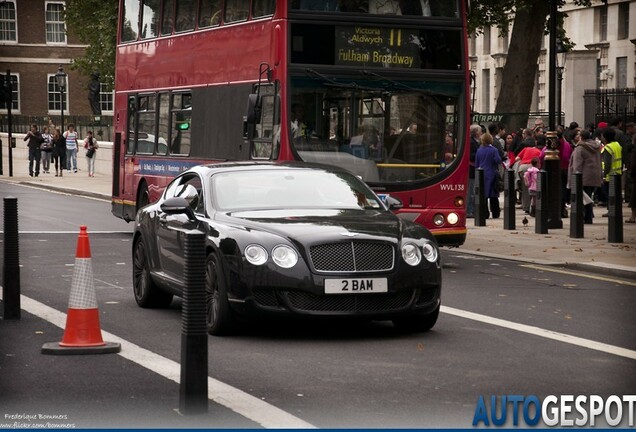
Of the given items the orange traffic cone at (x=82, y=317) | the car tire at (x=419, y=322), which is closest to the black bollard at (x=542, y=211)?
the car tire at (x=419, y=322)

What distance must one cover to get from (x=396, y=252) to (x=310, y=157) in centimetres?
699

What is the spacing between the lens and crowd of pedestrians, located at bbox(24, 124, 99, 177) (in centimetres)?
→ 5356

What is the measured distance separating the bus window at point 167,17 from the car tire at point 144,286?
30.6 feet

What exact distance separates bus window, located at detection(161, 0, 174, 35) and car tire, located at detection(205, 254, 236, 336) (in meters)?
11.6

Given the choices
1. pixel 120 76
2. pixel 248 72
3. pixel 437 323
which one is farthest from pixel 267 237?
pixel 120 76

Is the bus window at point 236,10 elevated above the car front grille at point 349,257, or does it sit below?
above

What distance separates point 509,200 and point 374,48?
7.86m

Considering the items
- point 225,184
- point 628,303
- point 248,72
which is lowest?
point 628,303

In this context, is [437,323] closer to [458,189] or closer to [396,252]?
[396,252]

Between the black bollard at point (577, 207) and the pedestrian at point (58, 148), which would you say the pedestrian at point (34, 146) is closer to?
the pedestrian at point (58, 148)

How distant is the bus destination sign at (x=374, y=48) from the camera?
18766 mm

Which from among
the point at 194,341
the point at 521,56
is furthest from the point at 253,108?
the point at 521,56

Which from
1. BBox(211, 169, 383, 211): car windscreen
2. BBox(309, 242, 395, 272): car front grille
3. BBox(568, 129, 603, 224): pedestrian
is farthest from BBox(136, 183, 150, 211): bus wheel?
BBox(309, 242, 395, 272): car front grille

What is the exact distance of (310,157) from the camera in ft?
60.7
